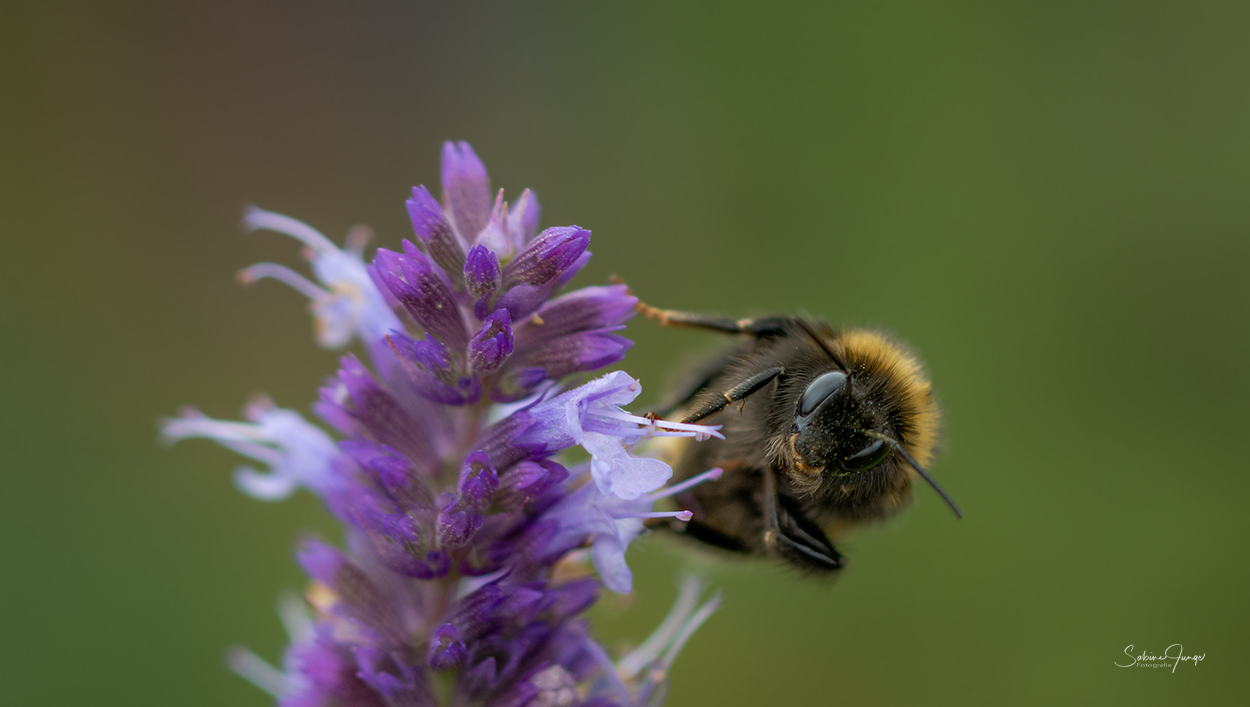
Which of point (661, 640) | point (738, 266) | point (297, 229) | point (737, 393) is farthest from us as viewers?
point (738, 266)

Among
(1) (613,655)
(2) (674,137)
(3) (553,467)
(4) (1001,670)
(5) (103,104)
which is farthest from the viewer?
(2) (674,137)

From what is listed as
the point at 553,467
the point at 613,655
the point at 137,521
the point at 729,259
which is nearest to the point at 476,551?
the point at 553,467

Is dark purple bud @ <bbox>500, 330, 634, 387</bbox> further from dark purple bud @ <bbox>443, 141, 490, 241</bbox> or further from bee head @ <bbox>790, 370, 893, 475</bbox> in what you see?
bee head @ <bbox>790, 370, 893, 475</bbox>

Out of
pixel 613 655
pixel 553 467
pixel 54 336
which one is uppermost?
pixel 54 336

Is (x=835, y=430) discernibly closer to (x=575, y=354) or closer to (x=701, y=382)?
(x=701, y=382)

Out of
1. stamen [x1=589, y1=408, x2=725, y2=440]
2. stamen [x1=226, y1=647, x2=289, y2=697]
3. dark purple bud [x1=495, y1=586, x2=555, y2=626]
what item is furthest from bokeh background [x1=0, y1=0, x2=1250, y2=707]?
stamen [x1=589, y1=408, x2=725, y2=440]

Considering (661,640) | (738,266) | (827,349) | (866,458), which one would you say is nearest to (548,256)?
(827,349)

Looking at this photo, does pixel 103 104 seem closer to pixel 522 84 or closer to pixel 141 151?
pixel 141 151
